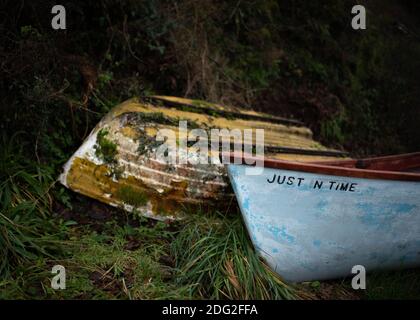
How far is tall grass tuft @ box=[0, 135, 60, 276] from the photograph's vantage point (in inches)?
128

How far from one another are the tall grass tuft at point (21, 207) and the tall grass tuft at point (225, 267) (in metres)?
1.14

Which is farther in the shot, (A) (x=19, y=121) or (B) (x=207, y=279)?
(A) (x=19, y=121)

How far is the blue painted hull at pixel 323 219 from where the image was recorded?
3205 mm

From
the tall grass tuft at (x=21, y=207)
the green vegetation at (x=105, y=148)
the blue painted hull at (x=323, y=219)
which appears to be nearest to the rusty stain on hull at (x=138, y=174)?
the green vegetation at (x=105, y=148)

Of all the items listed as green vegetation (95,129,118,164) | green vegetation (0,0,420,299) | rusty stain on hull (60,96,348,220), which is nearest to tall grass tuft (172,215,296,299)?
green vegetation (0,0,420,299)

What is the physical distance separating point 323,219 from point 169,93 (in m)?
3.31

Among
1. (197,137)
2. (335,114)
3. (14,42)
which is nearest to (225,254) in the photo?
(197,137)

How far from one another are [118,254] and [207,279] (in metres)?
0.78

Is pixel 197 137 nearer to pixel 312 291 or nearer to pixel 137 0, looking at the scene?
pixel 312 291

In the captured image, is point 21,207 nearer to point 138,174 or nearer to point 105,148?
point 105,148

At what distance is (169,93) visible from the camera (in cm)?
594

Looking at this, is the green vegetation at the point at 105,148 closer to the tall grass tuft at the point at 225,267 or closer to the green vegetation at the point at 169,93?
the green vegetation at the point at 169,93

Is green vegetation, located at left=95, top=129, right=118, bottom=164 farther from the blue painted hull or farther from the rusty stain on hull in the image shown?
the blue painted hull

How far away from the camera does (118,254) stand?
3.50m
